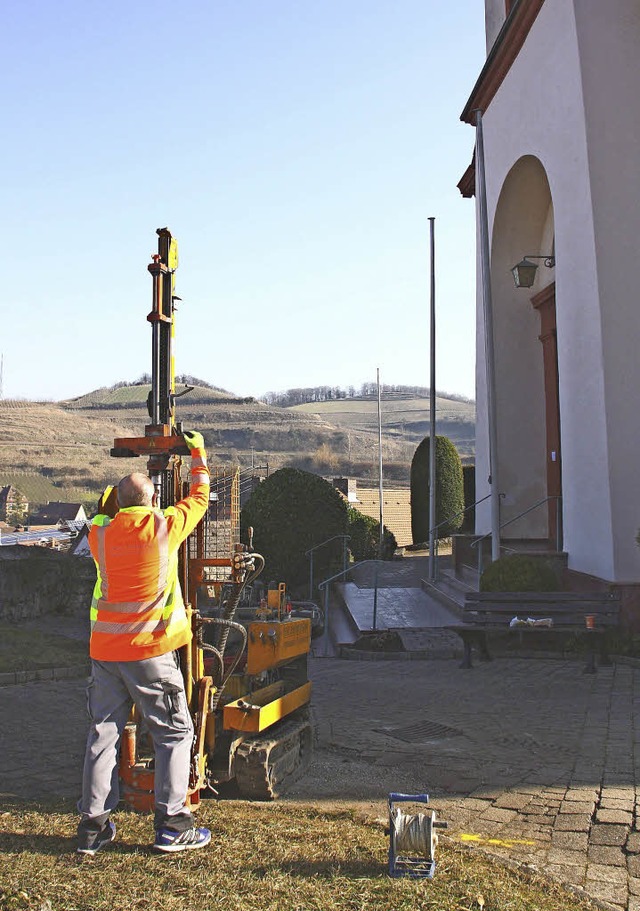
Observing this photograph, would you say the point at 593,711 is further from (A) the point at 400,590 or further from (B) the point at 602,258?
(A) the point at 400,590

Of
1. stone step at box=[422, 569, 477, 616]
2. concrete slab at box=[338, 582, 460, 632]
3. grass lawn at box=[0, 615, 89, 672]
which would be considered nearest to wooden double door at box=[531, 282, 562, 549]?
stone step at box=[422, 569, 477, 616]

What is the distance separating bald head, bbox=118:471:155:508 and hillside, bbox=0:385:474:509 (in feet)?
190

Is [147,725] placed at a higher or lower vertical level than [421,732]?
higher

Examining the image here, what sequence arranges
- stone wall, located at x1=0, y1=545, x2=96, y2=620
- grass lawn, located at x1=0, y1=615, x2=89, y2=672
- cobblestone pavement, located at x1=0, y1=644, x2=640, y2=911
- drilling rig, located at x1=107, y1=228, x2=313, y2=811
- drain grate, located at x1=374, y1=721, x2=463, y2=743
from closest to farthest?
1. cobblestone pavement, located at x1=0, y1=644, x2=640, y2=911
2. drilling rig, located at x1=107, y1=228, x2=313, y2=811
3. drain grate, located at x1=374, y1=721, x2=463, y2=743
4. grass lawn, located at x1=0, y1=615, x2=89, y2=672
5. stone wall, located at x1=0, y1=545, x2=96, y2=620

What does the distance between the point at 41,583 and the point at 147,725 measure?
34.3 ft

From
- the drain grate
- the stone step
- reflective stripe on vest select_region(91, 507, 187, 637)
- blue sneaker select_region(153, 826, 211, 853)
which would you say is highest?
reflective stripe on vest select_region(91, 507, 187, 637)

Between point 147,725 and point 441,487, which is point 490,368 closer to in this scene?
point 147,725

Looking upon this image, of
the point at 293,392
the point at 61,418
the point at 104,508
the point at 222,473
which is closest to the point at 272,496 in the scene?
the point at 222,473

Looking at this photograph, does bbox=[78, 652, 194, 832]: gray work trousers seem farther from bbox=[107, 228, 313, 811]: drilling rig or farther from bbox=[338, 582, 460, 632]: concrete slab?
bbox=[338, 582, 460, 632]: concrete slab

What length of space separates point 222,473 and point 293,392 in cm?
14095

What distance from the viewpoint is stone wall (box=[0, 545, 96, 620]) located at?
45.8 feet

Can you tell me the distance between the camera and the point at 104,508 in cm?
484

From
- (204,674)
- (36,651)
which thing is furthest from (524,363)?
(204,674)

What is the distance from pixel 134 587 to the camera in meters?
4.41
